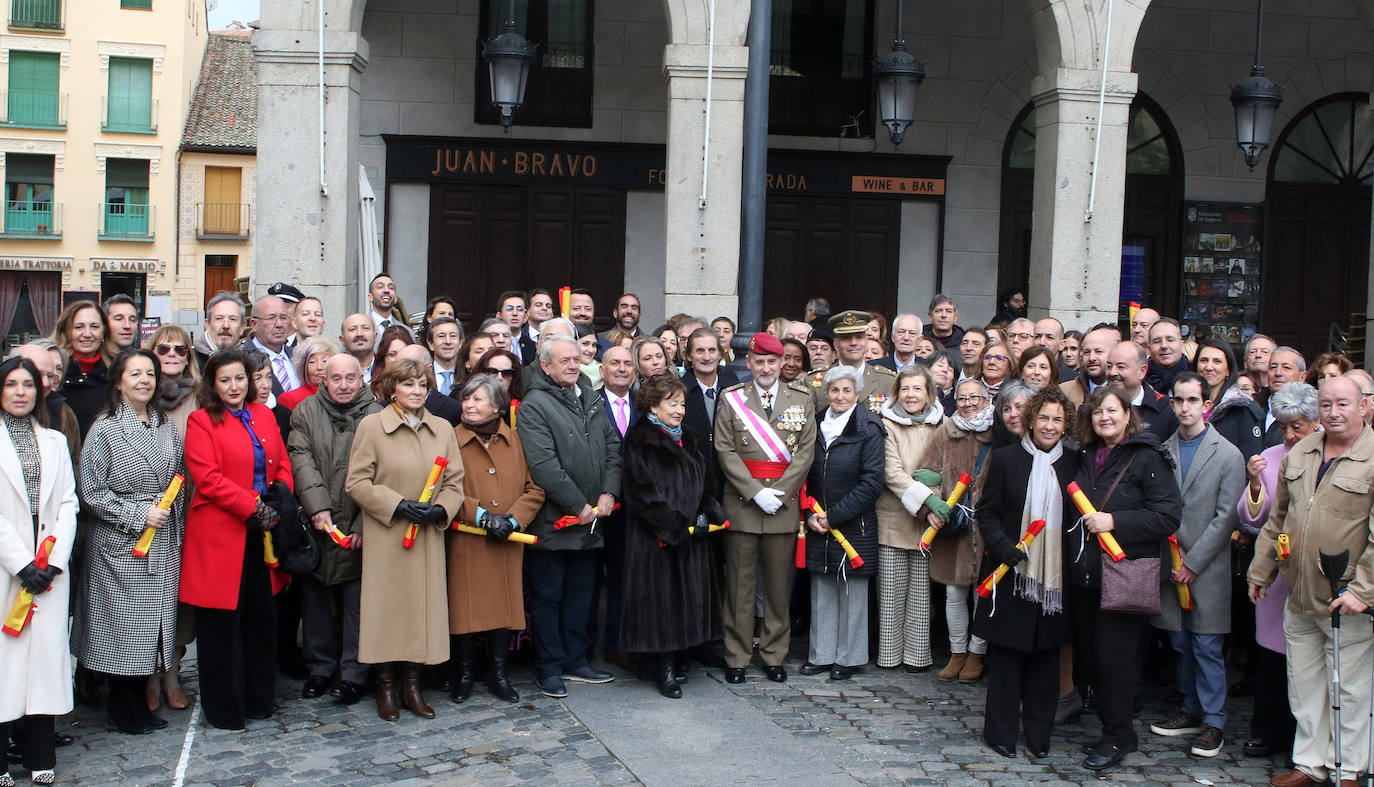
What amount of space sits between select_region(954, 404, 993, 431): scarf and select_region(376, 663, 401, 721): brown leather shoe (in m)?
3.54

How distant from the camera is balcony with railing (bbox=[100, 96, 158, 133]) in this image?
45.7 metres

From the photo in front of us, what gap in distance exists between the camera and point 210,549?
6.63m

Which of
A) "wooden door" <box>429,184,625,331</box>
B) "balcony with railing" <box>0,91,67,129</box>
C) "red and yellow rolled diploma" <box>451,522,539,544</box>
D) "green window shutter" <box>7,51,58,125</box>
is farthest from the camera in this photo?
"green window shutter" <box>7,51,58,125</box>

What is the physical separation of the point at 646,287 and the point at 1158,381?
7900 millimetres

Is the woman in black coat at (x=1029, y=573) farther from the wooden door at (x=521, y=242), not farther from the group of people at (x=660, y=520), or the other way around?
the wooden door at (x=521, y=242)

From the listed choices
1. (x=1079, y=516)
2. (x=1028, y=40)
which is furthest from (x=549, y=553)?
(x=1028, y=40)

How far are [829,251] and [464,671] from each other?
9.57m

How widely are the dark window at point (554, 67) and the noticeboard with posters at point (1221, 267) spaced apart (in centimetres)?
747

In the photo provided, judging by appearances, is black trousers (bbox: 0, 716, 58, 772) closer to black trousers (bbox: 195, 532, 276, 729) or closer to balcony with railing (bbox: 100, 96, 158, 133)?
black trousers (bbox: 195, 532, 276, 729)

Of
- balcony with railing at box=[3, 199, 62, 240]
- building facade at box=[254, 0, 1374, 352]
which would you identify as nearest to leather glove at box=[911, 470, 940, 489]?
building facade at box=[254, 0, 1374, 352]

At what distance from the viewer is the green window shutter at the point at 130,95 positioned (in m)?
45.8

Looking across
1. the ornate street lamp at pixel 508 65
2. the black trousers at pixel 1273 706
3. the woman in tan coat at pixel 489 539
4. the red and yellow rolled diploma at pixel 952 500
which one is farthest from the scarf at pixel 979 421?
the ornate street lamp at pixel 508 65

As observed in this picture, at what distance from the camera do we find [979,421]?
7617 millimetres

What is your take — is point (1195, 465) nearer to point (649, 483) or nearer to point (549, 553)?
point (649, 483)
